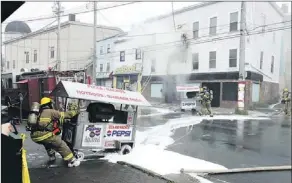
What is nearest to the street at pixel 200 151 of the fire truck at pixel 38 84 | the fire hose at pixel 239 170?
the fire hose at pixel 239 170

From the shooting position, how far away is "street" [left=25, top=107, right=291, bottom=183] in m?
5.96

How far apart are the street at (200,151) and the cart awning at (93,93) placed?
1.30 metres

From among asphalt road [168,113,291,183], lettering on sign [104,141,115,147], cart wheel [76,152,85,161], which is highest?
lettering on sign [104,141,115,147]

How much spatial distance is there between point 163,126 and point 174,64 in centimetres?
1554

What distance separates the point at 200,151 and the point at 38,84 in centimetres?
927

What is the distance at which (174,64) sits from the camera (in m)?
28.6

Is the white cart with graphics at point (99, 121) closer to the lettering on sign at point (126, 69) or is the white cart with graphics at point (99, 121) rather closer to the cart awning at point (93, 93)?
the cart awning at point (93, 93)

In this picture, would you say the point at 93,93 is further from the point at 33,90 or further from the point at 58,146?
the point at 33,90

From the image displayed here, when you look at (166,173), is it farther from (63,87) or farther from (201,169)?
(63,87)

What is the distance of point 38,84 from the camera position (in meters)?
15.0

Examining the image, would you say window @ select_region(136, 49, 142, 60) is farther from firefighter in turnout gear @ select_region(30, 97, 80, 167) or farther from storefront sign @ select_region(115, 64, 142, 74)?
firefighter in turnout gear @ select_region(30, 97, 80, 167)

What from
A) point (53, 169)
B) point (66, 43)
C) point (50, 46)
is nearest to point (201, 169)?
point (53, 169)

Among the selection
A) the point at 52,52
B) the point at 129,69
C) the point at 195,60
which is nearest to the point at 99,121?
the point at 195,60

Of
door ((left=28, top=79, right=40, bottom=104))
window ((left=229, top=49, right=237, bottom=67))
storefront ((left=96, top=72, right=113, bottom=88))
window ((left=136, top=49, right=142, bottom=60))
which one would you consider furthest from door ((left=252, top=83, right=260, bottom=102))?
door ((left=28, top=79, right=40, bottom=104))
